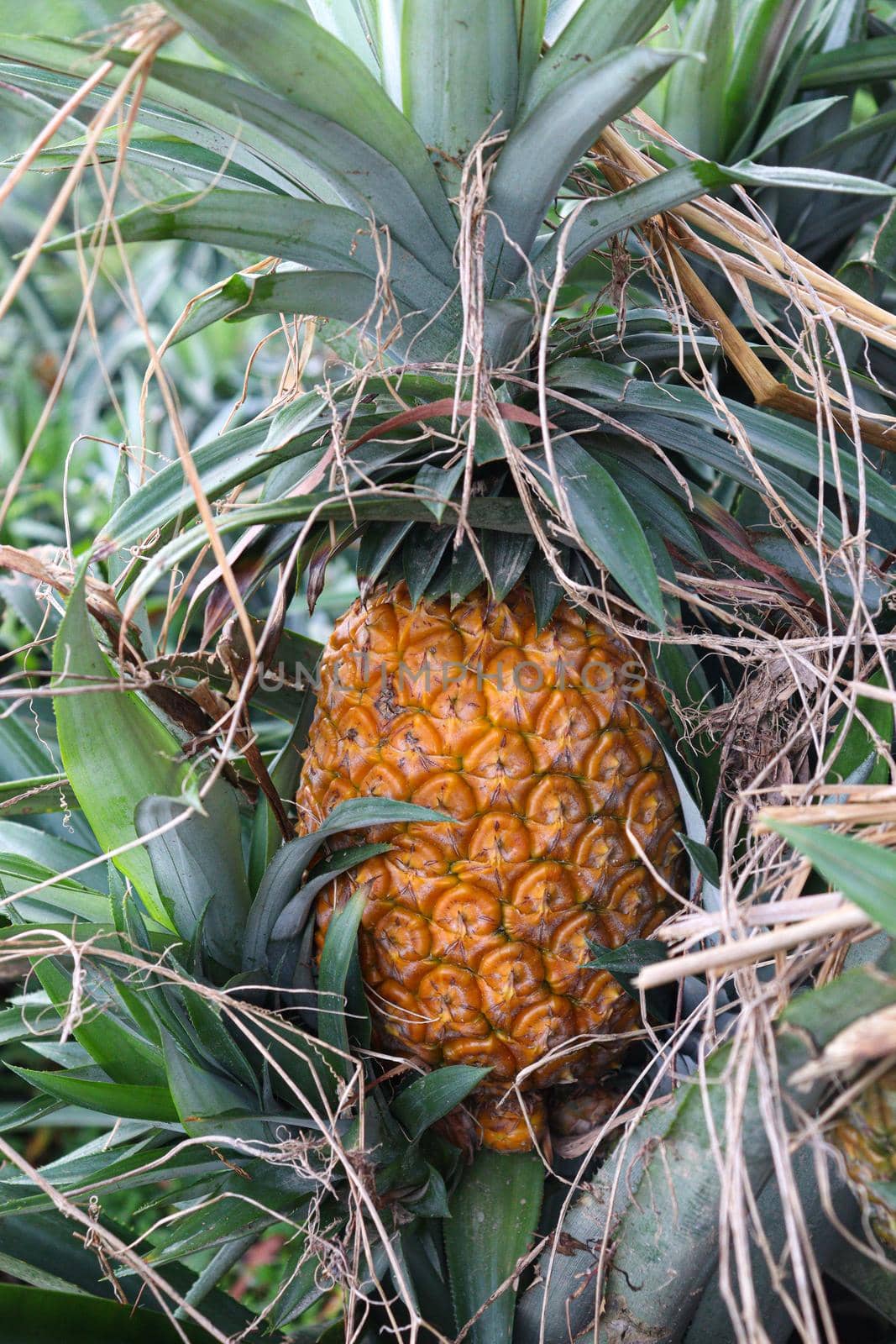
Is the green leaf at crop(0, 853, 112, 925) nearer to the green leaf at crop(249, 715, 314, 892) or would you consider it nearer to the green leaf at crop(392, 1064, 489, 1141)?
the green leaf at crop(249, 715, 314, 892)

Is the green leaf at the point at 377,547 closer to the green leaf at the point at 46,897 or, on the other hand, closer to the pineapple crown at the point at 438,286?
the pineapple crown at the point at 438,286

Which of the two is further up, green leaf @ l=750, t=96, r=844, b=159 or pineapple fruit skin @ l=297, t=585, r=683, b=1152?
green leaf @ l=750, t=96, r=844, b=159

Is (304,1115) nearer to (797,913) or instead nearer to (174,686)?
(174,686)

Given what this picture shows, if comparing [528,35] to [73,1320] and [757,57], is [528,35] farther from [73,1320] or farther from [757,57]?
[73,1320]

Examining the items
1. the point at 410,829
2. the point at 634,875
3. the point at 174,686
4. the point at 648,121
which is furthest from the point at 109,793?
the point at 648,121

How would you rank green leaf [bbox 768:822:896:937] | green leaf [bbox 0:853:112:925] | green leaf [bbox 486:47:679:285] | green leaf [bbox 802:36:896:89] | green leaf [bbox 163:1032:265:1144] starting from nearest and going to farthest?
green leaf [bbox 768:822:896:937] → green leaf [bbox 486:47:679:285] → green leaf [bbox 163:1032:265:1144] → green leaf [bbox 0:853:112:925] → green leaf [bbox 802:36:896:89]

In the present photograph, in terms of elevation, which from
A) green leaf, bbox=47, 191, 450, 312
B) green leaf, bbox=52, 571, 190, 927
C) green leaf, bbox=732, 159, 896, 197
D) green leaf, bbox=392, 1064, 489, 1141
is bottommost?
green leaf, bbox=392, 1064, 489, 1141

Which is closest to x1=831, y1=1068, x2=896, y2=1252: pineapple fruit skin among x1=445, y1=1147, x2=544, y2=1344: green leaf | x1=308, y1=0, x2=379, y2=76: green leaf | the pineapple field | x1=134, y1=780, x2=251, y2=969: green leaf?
the pineapple field

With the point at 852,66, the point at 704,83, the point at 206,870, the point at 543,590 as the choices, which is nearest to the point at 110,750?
the point at 206,870
